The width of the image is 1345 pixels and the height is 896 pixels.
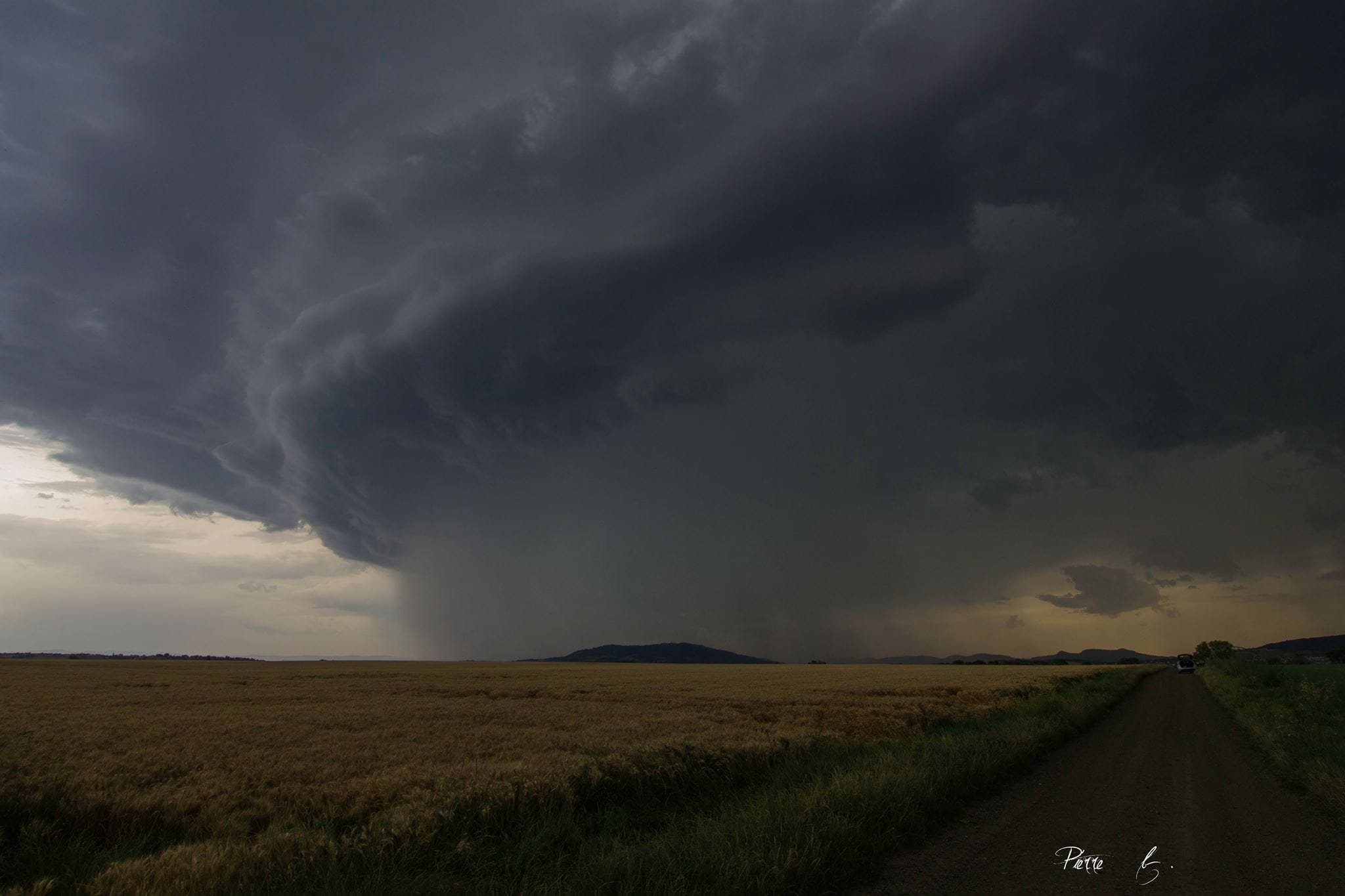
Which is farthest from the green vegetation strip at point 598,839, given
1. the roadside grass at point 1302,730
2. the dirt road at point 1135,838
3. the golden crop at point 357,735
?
the roadside grass at point 1302,730

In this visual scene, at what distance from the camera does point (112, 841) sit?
10586 millimetres

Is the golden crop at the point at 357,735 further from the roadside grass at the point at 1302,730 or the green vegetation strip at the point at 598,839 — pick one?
the roadside grass at the point at 1302,730

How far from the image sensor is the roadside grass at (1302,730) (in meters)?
12.2

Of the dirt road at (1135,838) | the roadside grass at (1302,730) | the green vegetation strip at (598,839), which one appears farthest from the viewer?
the roadside grass at (1302,730)

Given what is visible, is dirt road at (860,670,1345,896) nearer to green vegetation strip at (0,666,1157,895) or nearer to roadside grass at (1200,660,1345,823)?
roadside grass at (1200,660,1345,823)

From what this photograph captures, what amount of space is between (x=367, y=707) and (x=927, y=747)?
25.4 meters

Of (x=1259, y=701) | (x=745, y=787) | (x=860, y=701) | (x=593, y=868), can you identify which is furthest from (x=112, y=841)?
(x=1259, y=701)

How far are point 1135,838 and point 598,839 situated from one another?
7.76 metres

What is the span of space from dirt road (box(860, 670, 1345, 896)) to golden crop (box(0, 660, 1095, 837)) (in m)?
5.82

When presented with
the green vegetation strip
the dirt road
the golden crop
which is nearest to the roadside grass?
the dirt road
